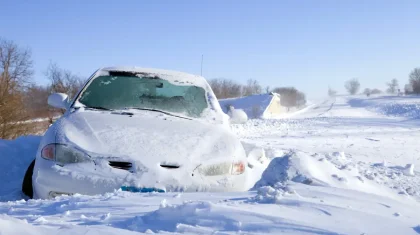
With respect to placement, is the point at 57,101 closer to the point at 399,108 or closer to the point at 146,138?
the point at 146,138

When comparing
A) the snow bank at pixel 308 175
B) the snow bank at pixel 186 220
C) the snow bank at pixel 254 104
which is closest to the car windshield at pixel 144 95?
the snow bank at pixel 308 175

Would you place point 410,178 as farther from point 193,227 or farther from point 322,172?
point 193,227

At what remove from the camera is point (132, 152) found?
123 inches

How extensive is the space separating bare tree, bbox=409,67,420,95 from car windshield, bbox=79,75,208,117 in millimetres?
87270

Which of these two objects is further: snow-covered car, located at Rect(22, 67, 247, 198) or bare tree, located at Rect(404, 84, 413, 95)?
bare tree, located at Rect(404, 84, 413, 95)

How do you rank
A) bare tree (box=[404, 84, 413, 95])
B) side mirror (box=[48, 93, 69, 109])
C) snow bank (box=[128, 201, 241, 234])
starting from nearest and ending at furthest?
1. snow bank (box=[128, 201, 241, 234])
2. side mirror (box=[48, 93, 69, 109])
3. bare tree (box=[404, 84, 413, 95])

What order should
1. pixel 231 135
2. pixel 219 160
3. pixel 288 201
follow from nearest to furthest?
pixel 288 201 < pixel 219 160 < pixel 231 135

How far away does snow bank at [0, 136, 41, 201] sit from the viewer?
412 centimetres

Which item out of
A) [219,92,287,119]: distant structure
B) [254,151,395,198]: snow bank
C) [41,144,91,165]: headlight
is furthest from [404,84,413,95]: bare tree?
[41,144,91,165]: headlight

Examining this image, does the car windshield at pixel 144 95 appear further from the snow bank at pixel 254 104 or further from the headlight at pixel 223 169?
the snow bank at pixel 254 104

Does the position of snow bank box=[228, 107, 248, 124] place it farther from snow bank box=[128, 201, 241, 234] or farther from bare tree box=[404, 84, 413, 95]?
bare tree box=[404, 84, 413, 95]

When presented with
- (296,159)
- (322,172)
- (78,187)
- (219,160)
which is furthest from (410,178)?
(78,187)

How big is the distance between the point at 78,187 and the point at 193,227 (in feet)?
4.71

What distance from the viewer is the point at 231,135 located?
3.85 m
